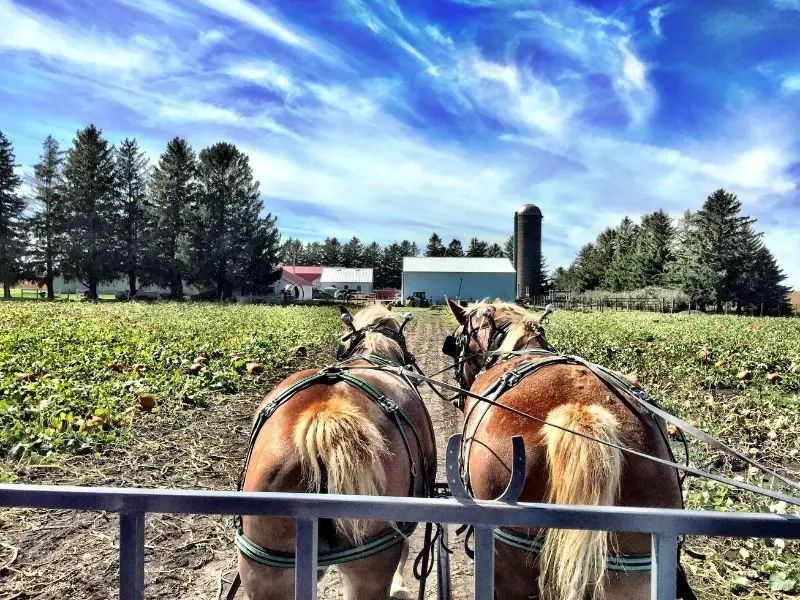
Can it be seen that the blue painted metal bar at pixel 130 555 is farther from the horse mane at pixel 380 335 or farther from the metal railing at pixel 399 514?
the horse mane at pixel 380 335

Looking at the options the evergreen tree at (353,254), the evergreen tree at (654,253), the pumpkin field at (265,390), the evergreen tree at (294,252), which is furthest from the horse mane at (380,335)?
the evergreen tree at (294,252)

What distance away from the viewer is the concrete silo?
6519 cm

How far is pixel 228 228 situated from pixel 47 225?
16265 millimetres

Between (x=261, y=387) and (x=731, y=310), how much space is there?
50.7m

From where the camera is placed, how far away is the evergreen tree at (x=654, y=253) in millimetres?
56000

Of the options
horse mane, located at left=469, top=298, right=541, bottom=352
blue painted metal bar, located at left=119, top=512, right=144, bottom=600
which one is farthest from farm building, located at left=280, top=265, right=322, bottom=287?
blue painted metal bar, located at left=119, top=512, right=144, bottom=600

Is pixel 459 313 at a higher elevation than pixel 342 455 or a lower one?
higher

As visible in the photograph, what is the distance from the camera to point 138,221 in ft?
161

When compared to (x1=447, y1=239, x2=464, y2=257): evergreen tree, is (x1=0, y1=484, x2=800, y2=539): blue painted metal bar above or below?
below

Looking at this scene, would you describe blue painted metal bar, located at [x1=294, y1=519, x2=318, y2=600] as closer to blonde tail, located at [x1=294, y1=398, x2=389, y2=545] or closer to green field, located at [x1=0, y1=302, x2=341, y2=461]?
blonde tail, located at [x1=294, y1=398, x2=389, y2=545]

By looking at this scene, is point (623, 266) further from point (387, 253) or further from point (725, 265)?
point (387, 253)

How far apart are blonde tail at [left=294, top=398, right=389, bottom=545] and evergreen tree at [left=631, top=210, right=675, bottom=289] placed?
58.8 m

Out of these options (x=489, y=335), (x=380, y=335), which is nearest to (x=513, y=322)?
→ (x=489, y=335)

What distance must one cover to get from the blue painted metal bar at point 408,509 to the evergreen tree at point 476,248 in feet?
327
